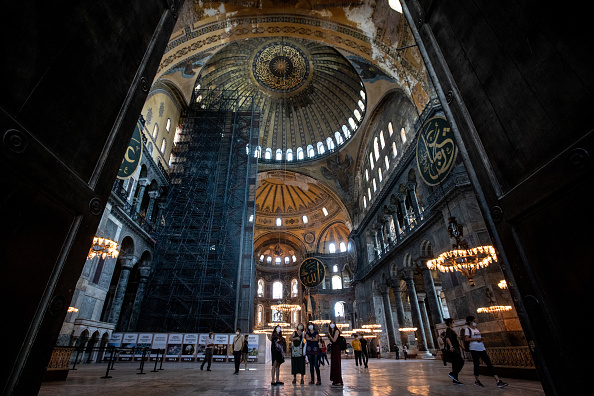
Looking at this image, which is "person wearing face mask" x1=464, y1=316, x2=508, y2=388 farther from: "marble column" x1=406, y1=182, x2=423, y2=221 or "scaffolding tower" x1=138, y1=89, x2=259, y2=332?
"scaffolding tower" x1=138, y1=89, x2=259, y2=332

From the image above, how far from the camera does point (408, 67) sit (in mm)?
10836

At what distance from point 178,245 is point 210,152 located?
6.01 meters

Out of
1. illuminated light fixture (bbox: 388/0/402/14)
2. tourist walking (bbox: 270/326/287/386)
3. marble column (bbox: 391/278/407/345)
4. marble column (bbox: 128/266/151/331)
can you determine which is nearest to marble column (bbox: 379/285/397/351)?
marble column (bbox: 391/278/407/345)

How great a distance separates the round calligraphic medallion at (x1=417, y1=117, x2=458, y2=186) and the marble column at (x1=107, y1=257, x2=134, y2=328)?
13.4m

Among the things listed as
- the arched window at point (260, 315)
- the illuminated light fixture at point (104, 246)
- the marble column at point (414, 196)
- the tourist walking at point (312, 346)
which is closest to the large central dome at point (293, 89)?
the marble column at point (414, 196)

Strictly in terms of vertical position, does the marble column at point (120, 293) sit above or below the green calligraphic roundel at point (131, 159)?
below

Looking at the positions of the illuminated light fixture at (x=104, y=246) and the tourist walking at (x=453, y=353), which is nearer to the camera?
the tourist walking at (x=453, y=353)

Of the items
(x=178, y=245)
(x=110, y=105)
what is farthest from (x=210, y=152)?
(x=110, y=105)

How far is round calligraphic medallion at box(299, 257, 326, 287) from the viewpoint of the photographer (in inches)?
738

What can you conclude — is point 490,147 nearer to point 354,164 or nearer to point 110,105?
point 110,105

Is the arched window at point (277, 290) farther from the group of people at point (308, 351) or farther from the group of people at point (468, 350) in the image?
the group of people at point (468, 350)

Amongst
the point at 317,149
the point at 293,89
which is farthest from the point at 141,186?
the point at 317,149

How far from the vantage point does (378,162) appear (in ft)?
59.6

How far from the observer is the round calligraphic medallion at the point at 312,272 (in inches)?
738
